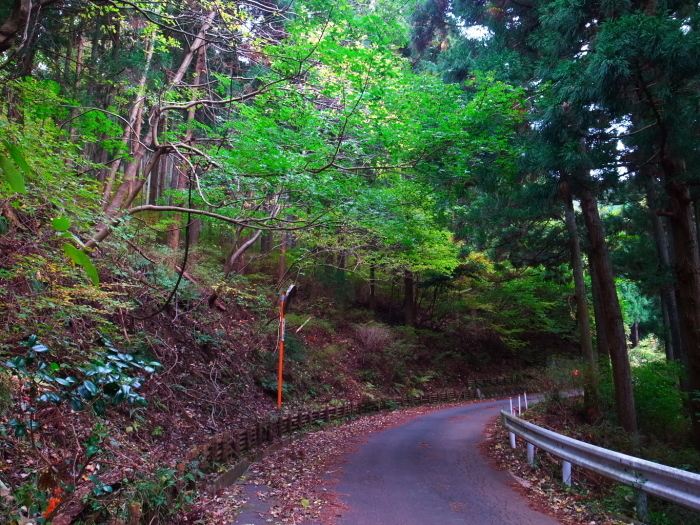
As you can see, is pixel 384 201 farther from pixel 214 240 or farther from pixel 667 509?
pixel 214 240

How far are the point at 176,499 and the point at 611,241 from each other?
20.9 meters

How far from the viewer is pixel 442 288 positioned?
24875mm

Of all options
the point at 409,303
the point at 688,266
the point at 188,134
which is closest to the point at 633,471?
the point at 688,266

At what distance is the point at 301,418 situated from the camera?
38.9 ft

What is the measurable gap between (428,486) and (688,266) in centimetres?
658

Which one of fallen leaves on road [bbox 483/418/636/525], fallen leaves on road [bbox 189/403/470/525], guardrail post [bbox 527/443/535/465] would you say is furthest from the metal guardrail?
fallen leaves on road [bbox 189/403/470/525]

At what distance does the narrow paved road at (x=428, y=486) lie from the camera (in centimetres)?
552

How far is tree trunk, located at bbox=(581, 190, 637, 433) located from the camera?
996 centimetres

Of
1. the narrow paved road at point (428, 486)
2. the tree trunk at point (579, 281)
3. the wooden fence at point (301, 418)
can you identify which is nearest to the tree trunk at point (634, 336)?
the wooden fence at point (301, 418)

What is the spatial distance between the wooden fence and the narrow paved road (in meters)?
1.84

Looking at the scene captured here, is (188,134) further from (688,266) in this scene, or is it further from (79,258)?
(79,258)

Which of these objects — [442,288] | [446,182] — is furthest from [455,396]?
[446,182]

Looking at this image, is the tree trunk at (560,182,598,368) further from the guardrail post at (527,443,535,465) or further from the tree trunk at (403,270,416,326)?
the tree trunk at (403,270,416,326)

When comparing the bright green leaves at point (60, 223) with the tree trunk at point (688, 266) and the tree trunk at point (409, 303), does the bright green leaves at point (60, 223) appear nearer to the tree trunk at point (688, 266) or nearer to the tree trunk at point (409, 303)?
the tree trunk at point (688, 266)
